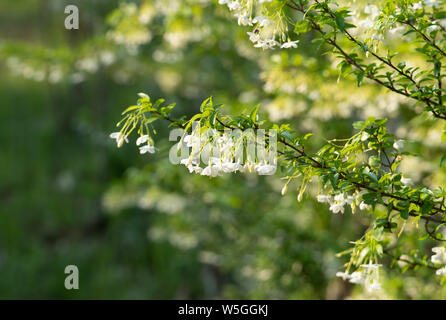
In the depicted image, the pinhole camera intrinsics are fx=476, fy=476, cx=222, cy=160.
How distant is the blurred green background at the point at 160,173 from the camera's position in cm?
321

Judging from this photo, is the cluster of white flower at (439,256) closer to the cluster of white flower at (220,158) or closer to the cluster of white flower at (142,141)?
the cluster of white flower at (220,158)

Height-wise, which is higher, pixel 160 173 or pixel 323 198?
pixel 160 173

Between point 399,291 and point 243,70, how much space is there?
7.32ft

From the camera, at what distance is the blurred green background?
3.21 meters

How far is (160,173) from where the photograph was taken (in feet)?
12.4

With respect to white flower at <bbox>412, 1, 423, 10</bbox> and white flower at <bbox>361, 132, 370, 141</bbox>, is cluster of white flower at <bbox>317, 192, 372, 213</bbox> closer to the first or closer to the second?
white flower at <bbox>361, 132, 370, 141</bbox>

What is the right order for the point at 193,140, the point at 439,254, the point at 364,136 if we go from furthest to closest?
the point at 439,254
the point at 364,136
the point at 193,140

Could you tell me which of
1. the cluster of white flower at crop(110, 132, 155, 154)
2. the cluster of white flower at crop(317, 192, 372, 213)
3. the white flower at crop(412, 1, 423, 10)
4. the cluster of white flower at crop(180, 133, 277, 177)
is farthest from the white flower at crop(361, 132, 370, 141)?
the cluster of white flower at crop(110, 132, 155, 154)

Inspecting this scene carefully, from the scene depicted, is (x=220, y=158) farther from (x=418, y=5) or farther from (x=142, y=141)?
(x=418, y=5)

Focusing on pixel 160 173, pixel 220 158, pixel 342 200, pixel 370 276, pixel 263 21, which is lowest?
pixel 370 276

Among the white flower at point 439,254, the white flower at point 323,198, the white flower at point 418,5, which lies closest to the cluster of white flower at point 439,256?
the white flower at point 439,254

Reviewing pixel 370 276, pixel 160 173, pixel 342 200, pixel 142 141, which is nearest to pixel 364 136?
pixel 342 200

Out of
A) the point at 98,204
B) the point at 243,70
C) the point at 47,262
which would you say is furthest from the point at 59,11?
the point at 243,70

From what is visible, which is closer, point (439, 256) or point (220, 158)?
point (220, 158)
